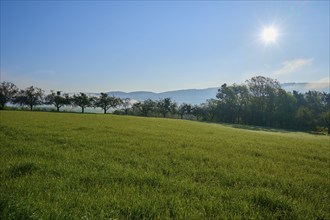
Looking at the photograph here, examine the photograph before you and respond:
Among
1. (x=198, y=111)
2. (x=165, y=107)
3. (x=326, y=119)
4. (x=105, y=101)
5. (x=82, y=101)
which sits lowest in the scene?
(x=326, y=119)

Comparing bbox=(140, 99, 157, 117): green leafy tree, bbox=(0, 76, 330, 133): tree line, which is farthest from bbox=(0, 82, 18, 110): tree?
bbox=(140, 99, 157, 117): green leafy tree

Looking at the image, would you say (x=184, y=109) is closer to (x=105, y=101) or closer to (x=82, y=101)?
(x=105, y=101)

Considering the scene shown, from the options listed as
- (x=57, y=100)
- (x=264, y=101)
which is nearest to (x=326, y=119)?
(x=264, y=101)

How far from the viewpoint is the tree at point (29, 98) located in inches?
4355

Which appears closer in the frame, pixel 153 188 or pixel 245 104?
pixel 153 188

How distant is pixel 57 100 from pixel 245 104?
288 ft

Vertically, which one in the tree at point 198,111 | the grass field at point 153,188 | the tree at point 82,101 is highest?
the tree at point 82,101

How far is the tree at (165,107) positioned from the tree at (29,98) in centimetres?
5900

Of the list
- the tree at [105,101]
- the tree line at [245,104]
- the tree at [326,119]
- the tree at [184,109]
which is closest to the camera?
the tree at [326,119]

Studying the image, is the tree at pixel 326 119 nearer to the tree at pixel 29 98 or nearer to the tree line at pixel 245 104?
the tree line at pixel 245 104

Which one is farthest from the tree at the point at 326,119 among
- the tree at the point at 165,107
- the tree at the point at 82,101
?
the tree at the point at 82,101

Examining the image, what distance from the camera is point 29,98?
365 ft

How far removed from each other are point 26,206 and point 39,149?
770 centimetres

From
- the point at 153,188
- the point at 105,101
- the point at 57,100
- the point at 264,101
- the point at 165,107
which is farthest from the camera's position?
the point at 165,107
